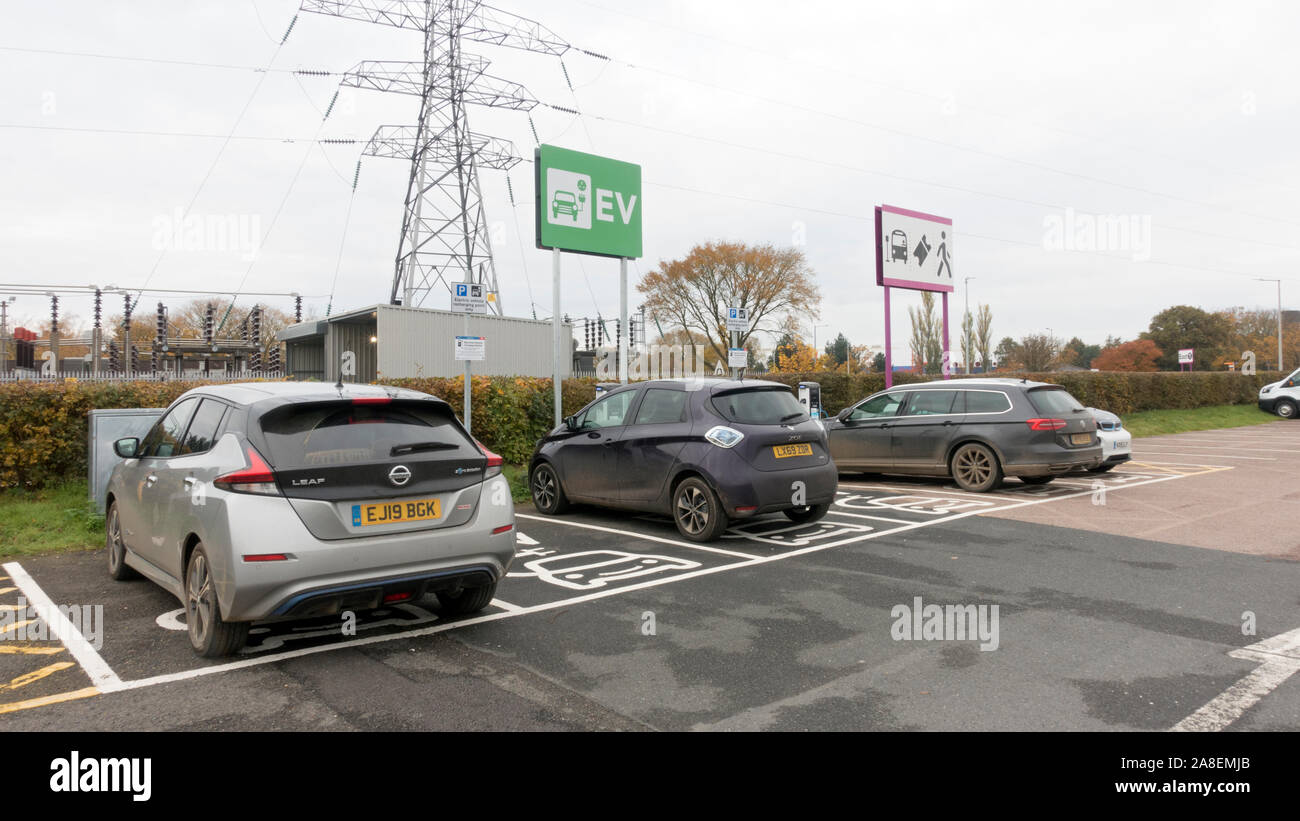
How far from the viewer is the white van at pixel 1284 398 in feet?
96.9

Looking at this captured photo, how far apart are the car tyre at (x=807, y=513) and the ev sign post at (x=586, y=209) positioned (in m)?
4.70

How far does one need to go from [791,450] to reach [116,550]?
5.90 metres

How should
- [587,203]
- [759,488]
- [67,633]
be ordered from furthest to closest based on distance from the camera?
[587,203] → [759,488] → [67,633]

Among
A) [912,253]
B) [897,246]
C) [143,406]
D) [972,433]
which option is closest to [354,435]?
[143,406]

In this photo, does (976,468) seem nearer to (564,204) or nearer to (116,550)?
(564,204)

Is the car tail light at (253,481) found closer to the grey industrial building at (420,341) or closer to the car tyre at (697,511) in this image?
the car tyre at (697,511)

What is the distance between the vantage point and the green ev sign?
1292 centimetres

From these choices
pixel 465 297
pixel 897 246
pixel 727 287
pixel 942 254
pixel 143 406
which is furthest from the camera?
pixel 727 287

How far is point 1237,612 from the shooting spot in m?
5.16

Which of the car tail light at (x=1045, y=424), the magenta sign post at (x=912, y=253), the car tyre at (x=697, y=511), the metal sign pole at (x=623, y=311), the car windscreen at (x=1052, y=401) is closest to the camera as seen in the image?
the car tyre at (x=697, y=511)

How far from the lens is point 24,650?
15.0 feet

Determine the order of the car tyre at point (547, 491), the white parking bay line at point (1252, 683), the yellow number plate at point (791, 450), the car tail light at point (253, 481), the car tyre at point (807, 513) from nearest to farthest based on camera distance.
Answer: the white parking bay line at point (1252, 683)
the car tail light at point (253, 481)
the yellow number plate at point (791, 450)
the car tyre at point (807, 513)
the car tyre at point (547, 491)

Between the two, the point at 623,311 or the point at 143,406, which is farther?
the point at 623,311

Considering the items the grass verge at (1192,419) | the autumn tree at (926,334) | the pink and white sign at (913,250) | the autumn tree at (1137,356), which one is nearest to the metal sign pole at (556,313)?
the pink and white sign at (913,250)
